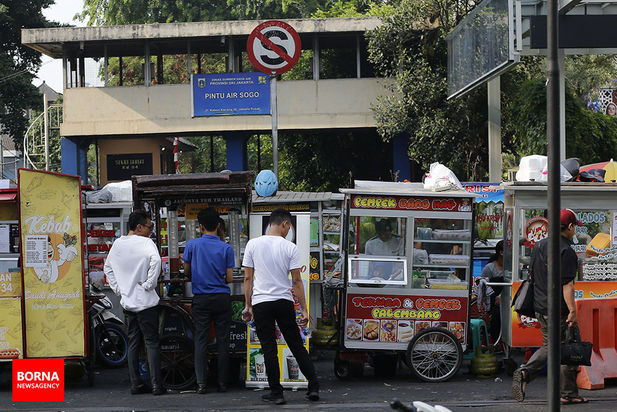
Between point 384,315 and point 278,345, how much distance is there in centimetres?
130

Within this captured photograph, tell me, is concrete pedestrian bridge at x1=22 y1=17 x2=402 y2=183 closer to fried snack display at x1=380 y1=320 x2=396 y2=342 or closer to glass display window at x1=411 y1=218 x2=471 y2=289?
glass display window at x1=411 y1=218 x2=471 y2=289

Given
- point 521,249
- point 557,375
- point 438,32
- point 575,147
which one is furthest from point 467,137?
point 557,375

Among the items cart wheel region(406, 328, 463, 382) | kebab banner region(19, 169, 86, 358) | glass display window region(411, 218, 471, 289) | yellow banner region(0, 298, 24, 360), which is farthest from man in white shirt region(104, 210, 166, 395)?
glass display window region(411, 218, 471, 289)

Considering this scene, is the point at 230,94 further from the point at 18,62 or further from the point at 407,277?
the point at 407,277

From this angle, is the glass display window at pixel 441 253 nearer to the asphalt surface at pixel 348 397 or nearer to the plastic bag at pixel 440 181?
the plastic bag at pixel 440 181

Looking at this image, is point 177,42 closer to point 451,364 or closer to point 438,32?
point 438,32

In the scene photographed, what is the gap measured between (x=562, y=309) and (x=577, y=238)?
2473 mm

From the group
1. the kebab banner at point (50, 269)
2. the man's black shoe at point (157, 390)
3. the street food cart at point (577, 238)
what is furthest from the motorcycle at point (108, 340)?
the street food cart at point (577, 238)

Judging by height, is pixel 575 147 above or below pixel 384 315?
above

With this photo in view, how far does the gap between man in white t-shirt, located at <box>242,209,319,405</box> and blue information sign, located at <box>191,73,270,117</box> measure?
1680 cm

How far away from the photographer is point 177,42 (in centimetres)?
2672

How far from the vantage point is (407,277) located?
10188 mm

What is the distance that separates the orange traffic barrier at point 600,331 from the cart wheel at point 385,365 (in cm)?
206

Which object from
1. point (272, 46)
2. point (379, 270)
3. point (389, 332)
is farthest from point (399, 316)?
point (272, 46)
